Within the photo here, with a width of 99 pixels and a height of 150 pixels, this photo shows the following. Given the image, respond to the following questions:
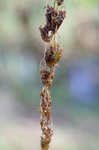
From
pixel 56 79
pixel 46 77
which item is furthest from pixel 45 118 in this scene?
pixel 56 79

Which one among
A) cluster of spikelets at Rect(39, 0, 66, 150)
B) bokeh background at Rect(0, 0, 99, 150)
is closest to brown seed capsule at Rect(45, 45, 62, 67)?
cluster of spikelets at Rect(39, 0, 66, 150)

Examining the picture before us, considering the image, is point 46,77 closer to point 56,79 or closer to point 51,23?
point 51,23

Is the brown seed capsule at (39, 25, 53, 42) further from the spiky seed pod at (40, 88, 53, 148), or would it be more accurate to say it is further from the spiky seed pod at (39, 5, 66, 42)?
the spiky seed pod at (40, 88, 53, 148)

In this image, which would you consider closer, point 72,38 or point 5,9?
point 5,9

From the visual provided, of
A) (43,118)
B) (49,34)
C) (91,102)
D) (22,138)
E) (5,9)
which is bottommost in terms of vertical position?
(91,102)

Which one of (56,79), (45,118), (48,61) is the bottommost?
(56,79)

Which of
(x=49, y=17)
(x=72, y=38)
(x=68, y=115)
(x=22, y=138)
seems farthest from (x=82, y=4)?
(x=49, y=17)

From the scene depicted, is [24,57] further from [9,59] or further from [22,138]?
[22,138]
